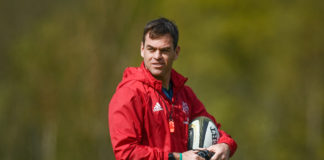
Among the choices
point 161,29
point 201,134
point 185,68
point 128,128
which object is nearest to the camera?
point 128,128

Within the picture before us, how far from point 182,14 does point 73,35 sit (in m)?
6.64

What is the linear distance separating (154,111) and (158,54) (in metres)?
0.52

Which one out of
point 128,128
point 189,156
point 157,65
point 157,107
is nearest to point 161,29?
point 157,65

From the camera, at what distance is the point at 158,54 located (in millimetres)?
4480

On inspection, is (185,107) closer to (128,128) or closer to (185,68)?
(128,128)

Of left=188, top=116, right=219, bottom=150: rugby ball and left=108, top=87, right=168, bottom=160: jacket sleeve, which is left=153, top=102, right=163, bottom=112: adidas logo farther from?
left=188, top=116, right=219, bottom=150: rugby ball

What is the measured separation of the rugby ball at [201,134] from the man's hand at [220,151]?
0.39ft

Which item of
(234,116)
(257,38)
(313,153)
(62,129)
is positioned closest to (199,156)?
(234,116)

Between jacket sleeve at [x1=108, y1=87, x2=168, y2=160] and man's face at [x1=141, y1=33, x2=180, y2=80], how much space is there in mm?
339

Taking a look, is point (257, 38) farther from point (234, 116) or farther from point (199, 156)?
point (199, 156)

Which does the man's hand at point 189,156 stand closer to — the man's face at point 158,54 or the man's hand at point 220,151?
the man's hand at point 220,151

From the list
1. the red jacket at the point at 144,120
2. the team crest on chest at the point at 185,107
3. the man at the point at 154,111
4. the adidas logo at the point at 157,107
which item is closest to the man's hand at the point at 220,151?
the man at the point at 154,111

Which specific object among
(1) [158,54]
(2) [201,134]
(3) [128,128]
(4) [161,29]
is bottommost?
(2) [201,134]

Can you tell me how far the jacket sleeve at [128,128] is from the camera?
4.11 metres
